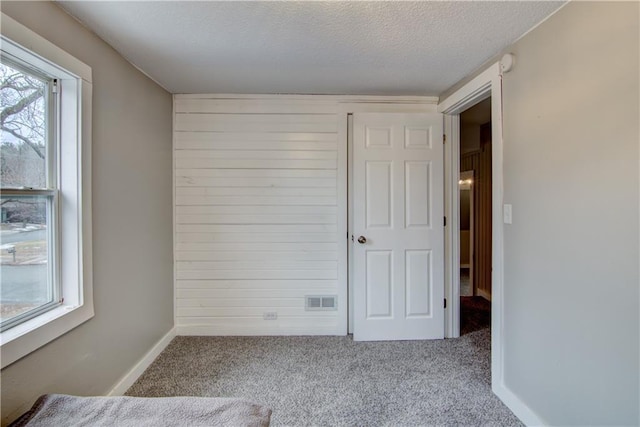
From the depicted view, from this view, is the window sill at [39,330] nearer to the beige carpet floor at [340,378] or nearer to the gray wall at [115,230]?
the gray wall at [115,230]

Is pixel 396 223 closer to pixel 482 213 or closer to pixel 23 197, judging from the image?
pixel 482 213

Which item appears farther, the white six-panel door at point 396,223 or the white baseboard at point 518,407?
the white six-panel door at point 396,223

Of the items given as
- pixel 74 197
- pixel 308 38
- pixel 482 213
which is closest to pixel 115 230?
pixel 74 197

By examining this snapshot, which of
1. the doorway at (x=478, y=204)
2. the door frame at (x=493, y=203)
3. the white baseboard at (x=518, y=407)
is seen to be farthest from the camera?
the doorway at (x=478, y=204)

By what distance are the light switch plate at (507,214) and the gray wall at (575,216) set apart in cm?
4

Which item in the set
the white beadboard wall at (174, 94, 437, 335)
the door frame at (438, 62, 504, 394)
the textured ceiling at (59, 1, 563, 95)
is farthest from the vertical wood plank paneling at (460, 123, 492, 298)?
the textured ceiling at (59, 1, 563, 95)

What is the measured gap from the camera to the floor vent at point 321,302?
283cm

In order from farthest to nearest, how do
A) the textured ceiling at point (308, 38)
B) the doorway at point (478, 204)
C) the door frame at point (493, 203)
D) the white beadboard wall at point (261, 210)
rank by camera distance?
the doorway at point (478, 204) < the white beadboard wall at point (261, 210) < the door frame at point (493, 203) < the textured ceiling at point (308, 38)

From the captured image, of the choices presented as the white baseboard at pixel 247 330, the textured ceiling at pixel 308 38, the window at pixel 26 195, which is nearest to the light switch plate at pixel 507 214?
the textured ceiling at pixel 308 38

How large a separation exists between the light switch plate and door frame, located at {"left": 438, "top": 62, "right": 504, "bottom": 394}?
0.03 metres

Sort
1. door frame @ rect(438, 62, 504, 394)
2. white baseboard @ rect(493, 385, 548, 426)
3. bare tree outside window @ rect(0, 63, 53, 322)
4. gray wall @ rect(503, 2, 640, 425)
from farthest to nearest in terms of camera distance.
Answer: door frame @ rect(438, 62, 504, 394)
white baseboard @ rect(493, 385, 548, 426)
bare tree outside window @ rect(0, 63, 53, 322)
gray wall @ rect(503, 2, 640, 425)

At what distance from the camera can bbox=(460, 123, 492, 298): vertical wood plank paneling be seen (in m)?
3.77

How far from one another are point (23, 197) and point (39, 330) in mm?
630

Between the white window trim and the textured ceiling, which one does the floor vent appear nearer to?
the white window trim
